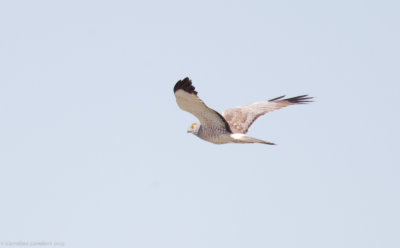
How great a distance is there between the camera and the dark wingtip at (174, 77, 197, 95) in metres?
13.6

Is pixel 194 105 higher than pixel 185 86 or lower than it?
lower

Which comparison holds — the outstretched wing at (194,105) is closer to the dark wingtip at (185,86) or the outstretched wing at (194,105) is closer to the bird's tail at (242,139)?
the dark wingtip at (185,86)

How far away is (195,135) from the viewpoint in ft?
53.4

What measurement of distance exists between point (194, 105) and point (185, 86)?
0.89m

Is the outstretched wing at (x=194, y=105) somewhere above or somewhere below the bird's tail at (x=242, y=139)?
above

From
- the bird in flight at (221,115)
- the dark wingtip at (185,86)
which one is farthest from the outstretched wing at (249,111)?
the dark wingtip at (185,86)

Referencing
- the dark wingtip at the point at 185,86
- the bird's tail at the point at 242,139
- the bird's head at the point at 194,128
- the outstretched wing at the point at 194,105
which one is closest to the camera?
the dark wingtip at the point at 185,86

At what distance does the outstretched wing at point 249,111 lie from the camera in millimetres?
16922

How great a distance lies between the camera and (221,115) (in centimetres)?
1488

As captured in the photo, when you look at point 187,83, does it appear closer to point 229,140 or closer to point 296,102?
point 229,140

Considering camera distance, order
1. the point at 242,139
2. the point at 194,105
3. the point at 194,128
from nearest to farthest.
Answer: the point at 194,105 → the point at 242,139 → the point at 194,128

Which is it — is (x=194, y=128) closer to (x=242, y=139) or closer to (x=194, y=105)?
(x=242, y=139)

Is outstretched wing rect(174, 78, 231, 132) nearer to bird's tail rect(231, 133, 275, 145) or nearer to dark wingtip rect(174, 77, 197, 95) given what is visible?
dark wingtip rect(174, 77, 197, 95)

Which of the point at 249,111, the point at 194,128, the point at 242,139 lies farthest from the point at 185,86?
the point at 249,111
